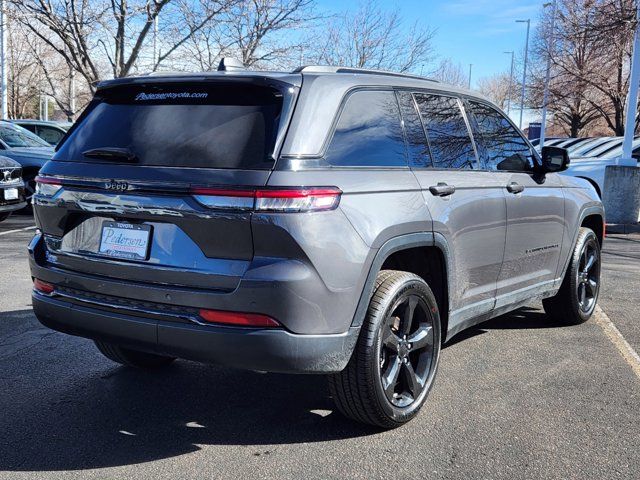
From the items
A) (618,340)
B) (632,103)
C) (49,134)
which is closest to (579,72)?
(632,103)

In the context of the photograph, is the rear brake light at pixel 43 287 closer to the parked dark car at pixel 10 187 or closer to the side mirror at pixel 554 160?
the side mirror at pixel 554 160

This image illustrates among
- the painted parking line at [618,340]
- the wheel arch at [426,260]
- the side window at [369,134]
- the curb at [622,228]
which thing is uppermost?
the side window at [369,134]

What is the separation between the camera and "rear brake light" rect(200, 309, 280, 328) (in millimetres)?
3043

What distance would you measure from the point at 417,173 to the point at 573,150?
17250mm

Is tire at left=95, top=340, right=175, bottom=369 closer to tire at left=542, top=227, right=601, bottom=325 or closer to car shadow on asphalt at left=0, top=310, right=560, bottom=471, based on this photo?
car shadow on asphalt at left=0, top=310, right=560, bottom=471

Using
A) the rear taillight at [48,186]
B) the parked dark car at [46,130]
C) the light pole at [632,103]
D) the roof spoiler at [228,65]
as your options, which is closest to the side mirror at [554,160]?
the roof spoiler at [228,65]

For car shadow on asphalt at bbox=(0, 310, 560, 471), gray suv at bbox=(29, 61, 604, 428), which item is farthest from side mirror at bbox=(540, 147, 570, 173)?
car shadow on asphalt at bbox=(0, 310, 560, 471)

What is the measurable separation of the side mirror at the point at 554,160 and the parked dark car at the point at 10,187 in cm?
868

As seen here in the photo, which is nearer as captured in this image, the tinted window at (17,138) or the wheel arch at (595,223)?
the wheel arch at (595,223)

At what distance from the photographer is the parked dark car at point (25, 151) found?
43.0 ft

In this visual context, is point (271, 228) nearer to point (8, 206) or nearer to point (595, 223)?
point (595, 223)

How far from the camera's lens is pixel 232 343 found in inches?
121

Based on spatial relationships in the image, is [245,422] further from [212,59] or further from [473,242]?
[212,59]

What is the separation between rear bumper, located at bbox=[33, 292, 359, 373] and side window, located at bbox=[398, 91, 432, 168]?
113 centimetres
